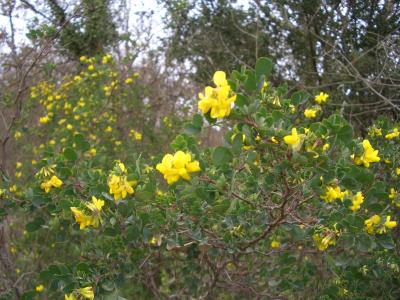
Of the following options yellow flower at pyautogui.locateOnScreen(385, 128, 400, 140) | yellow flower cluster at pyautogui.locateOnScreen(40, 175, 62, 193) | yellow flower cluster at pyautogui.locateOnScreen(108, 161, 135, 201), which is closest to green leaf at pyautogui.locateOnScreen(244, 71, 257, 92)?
yellow flower cluster at pyautogui.locateOnScreen(108, 161, 135, 201)

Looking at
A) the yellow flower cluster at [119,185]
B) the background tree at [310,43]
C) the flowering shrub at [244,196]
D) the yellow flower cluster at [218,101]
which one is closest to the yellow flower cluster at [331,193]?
the flowering shrub at [244,196]

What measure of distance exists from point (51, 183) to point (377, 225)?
1.29m

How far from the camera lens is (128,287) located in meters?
3.74

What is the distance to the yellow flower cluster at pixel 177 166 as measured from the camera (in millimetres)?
1433

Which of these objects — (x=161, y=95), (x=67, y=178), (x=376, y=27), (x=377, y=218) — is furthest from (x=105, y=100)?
(x=377, y=218)

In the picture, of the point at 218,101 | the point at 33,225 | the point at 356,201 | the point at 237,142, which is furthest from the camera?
the point at 33,225

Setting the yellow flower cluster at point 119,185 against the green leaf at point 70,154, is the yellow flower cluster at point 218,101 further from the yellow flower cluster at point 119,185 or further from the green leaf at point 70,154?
the green leaf at point 70,154

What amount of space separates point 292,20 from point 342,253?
7.64 feet

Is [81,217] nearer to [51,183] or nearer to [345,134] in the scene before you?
[51,183]

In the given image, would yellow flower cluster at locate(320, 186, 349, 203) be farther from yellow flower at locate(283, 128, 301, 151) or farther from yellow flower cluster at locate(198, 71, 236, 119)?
yellow flower cluster at locate(198, 71, 236, 119)

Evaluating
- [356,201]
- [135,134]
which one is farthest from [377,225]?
[135,134]

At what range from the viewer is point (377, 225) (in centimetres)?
189

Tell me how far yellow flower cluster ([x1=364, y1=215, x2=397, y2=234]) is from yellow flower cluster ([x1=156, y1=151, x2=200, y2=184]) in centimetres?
79

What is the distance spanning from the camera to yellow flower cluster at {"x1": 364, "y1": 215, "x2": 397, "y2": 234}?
1.87 m
